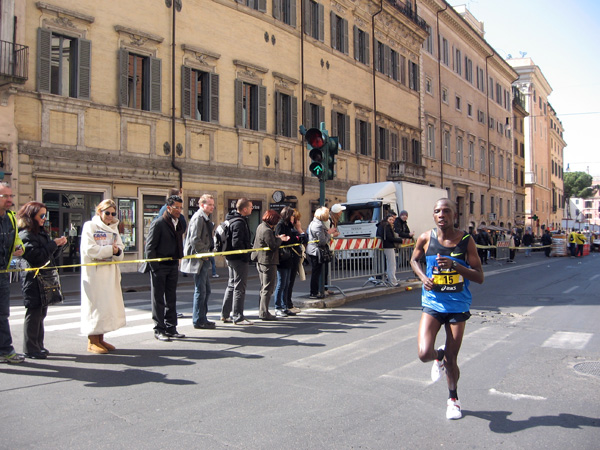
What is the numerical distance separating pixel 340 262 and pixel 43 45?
11.2 m

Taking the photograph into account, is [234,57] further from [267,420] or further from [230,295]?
[267,420]

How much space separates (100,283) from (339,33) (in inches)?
1071

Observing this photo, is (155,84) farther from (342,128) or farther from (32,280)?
(32,280)

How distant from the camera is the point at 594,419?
4.76m

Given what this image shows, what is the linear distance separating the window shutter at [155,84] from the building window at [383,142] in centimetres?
1727

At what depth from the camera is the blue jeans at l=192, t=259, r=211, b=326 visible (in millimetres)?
8609

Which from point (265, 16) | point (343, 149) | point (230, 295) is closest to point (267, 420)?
point (230, 295)

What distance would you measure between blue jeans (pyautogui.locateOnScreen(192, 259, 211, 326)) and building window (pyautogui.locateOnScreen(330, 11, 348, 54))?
24.2 m

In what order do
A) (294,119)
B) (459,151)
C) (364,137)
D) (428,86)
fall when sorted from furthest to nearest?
(459,151), (428,86), (364,137), (294,119)

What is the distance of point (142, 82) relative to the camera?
20609mm

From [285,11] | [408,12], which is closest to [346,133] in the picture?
[285,11]

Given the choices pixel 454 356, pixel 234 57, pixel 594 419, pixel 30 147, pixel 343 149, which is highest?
pixel 234 57

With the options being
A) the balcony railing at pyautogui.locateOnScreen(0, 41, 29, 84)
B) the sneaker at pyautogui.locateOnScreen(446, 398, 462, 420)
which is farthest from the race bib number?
the balcony railing at pyautogui.locateOnScreen(0, 41, 29, 84)

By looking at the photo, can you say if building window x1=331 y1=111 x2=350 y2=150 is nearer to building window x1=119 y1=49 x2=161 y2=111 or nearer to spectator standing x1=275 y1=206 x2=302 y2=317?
building window x1=119 y1=49 x2=161 y2=111
